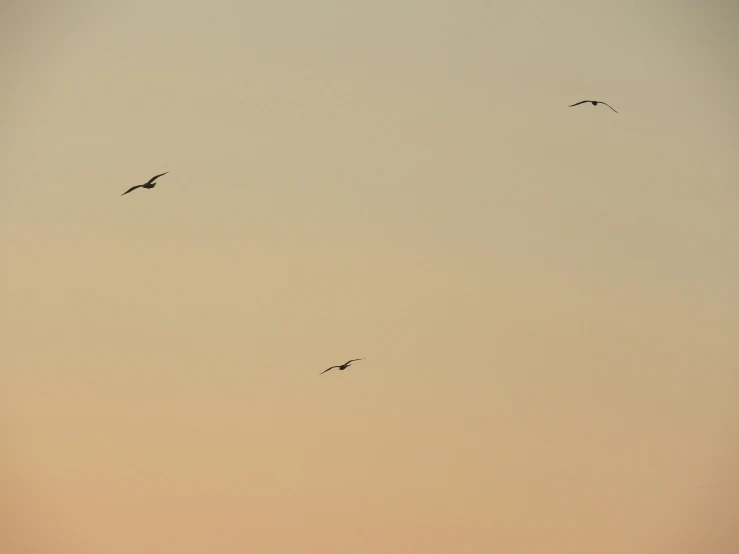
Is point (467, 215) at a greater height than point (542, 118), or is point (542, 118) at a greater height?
point (542, 118)

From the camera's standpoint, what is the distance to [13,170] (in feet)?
10.7

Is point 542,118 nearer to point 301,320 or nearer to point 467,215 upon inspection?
point 467,215

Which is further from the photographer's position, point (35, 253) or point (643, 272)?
point (643, 272)

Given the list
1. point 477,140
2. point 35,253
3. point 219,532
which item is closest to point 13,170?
point 35,253

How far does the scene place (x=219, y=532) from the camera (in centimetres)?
342

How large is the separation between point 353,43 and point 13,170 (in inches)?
63.7

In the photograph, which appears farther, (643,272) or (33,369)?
(643,272)

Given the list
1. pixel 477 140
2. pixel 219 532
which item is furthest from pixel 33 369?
pixel 477 140

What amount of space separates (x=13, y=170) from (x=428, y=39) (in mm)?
1957

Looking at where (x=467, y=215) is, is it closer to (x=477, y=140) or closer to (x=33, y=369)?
(x=477, y=140)

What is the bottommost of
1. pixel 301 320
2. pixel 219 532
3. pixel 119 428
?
pixel 219 532

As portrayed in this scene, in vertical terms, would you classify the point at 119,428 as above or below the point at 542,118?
below

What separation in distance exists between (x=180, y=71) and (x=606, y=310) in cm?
229

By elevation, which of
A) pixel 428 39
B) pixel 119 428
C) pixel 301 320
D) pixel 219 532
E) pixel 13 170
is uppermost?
pixel 428 39
